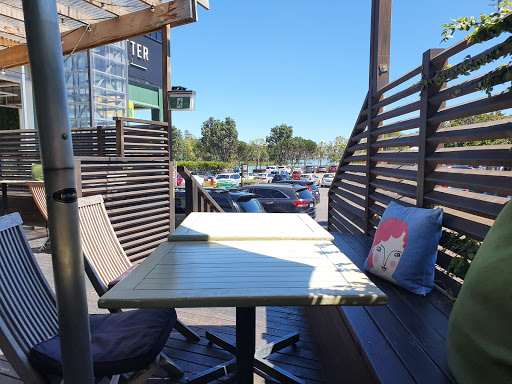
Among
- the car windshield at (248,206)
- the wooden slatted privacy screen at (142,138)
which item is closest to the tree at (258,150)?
the car windshield at (248,206)

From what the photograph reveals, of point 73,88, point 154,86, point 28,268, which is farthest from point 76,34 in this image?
point 154,86

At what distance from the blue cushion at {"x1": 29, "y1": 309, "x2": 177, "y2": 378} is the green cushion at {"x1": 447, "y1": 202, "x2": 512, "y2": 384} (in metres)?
1.20

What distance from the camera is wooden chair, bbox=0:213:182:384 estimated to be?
1.32 metres

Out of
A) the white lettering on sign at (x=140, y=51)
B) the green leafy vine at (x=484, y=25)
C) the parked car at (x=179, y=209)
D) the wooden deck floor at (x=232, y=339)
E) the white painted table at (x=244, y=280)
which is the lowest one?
the wooden deck floor at (x=232, y=339)

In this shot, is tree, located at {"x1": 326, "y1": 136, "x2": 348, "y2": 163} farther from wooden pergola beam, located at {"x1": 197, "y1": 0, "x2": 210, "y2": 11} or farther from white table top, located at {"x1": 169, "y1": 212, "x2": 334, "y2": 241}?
white table top, located at {"x1": 169, "y1": 212, "x2": 334, "y2": 241}

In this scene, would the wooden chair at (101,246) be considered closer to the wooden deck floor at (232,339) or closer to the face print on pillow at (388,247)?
the wooden deck floor at (232,339)

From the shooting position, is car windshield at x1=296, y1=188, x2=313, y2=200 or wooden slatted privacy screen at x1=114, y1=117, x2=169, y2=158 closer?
wooden slatted privacy screen at x1=114, y1=117, x2=169, y2=158

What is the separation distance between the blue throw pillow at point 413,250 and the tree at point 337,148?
39.1m

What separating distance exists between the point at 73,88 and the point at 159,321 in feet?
30.2

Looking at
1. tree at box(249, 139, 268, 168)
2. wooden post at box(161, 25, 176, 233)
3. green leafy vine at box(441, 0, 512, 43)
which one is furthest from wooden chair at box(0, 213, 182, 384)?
tree at box(249, 139, 268, 168)

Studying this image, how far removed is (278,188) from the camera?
9.52 metres

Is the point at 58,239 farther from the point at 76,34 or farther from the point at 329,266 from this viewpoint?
the point at 76,34

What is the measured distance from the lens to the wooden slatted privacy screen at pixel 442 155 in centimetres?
182

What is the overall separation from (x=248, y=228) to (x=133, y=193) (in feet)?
8.87
